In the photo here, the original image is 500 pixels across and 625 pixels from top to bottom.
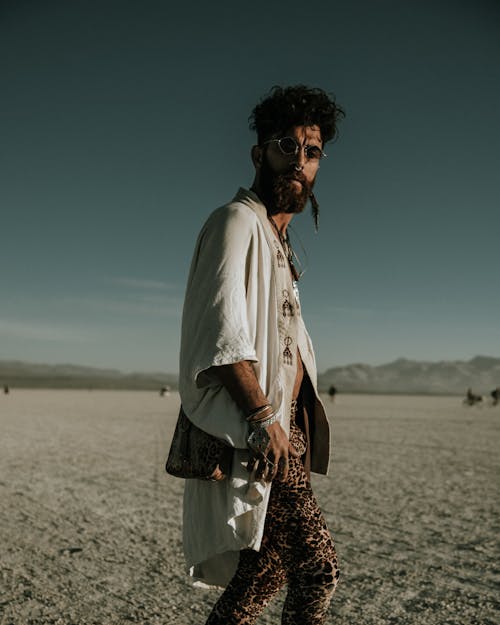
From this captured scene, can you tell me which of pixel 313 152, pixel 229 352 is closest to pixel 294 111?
pixel 313 152

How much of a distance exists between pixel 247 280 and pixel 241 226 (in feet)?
0.56

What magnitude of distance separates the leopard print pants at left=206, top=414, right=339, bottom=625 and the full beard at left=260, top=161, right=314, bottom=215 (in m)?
0.87

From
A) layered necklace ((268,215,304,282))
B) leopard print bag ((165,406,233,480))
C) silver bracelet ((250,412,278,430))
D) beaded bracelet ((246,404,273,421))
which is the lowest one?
leopard print bag ((165,406,233,480))

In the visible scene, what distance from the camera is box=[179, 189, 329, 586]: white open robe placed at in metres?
1.89

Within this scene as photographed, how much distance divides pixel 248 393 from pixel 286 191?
30.8 inches

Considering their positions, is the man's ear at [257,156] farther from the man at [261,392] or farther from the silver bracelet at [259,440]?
the silver bracelet at [259,440]

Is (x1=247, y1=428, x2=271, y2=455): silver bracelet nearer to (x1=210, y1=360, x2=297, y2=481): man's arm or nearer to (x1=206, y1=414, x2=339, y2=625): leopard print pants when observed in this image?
(x1=210, y1=360, x2=297, y2=481): man's arm

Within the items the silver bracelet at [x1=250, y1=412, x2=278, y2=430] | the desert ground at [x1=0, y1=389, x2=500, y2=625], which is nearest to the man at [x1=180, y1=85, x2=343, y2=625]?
the silver bracelet at [x1=250, y1=412, x2=278, y2=430]

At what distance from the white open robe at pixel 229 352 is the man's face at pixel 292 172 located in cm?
12

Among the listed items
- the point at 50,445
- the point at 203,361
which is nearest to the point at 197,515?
the point at 203,361

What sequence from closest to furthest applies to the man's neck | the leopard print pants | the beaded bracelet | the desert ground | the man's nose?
the beaded bracelet
the leopard print pants
the man's nose
the man's neck
the desert ground

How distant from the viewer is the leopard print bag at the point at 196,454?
1.90 m

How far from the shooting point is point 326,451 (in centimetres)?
230

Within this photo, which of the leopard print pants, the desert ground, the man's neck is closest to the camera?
the leopard print pants
